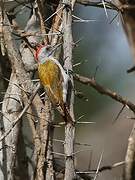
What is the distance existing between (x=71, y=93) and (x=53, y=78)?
0.20 meters

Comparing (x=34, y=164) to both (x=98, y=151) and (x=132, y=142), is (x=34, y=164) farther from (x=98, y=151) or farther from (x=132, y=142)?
(x=98, y=151)

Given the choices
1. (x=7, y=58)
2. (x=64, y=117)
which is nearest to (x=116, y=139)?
(x=7, y=58)

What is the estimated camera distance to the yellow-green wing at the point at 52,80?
2.86 meters

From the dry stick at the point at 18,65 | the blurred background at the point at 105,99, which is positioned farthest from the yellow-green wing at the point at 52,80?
the blurred background at the point at 105,99

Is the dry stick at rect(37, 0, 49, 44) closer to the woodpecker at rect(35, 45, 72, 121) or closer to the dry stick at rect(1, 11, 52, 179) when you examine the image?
the woodpecker at rect(35, 45, 72, 121)

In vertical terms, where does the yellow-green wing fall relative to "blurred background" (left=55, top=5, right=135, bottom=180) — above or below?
below

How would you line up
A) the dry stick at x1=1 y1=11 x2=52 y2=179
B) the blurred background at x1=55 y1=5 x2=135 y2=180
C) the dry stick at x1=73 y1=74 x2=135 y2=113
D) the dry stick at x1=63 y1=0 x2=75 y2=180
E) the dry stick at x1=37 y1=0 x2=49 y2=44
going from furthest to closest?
the blurred background at x1=55 y1=5 x2=135 y2=180
the dry stick at x1=37 y1=0 x2=49 y2=44
the dry stick at x1=1 y1=11 x2=52 y2=179
the dry stick at x1=73 y1=74 x2=135 y2=113
the dry stick at x1=63 y1=0 x2=75 y2=180

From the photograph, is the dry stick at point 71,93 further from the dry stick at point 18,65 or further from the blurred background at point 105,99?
the blurred background at point 105,99

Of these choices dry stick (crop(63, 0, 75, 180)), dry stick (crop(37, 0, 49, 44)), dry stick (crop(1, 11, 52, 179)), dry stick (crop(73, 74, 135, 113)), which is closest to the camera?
dry stick (crop(63, 0, 75, 180))

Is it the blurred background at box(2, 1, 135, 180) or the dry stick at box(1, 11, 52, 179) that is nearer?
the dry stick at box(1, 11, 52, 179)

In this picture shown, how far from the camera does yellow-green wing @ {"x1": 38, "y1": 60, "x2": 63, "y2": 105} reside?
286cm

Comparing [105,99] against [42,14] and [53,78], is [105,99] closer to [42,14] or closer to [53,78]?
[42,14]

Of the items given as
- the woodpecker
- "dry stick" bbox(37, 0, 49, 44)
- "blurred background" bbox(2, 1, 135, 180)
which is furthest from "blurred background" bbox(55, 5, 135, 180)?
the woodpecker

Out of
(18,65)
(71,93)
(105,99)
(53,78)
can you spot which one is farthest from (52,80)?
(105,99)
